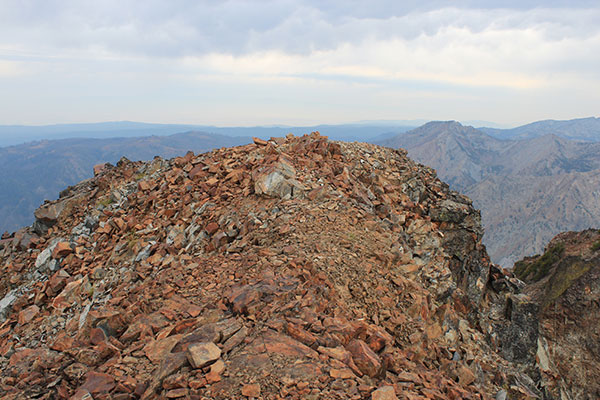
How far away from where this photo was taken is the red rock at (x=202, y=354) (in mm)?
5965

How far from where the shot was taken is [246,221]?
12180 millimetres

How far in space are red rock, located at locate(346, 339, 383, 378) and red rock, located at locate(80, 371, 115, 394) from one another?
4.33m

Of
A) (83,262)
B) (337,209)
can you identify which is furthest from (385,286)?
(83,262)

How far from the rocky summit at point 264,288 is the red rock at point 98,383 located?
0.03m

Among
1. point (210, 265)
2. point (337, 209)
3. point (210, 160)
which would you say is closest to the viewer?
point (210, 265)

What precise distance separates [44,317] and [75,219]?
707 cm

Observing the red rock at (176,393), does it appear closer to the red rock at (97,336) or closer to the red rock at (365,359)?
the red rock at (365,359)

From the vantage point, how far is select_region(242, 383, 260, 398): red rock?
5441 mm

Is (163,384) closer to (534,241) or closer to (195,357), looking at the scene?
(195,357)

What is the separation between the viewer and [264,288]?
26.6 ft

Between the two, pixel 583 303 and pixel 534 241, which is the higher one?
pixel 583 303

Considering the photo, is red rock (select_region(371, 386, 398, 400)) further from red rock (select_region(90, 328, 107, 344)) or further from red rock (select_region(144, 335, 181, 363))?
red rock (select_region(90, 328, 107, 344))

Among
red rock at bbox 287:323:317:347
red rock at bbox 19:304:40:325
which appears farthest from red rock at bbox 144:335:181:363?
red rock at bbox 19:304:40:325

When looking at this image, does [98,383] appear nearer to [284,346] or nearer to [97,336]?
[97,336]
